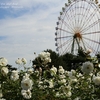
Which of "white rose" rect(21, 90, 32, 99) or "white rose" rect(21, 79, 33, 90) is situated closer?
"white rose" rect(21, 79, 33, 90)

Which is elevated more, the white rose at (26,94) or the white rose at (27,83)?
the white rose at (27,83)

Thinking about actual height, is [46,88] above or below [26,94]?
above

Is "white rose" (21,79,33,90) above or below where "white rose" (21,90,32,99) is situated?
above

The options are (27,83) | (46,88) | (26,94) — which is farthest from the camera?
(46,88)

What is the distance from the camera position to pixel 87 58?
2.80 metres

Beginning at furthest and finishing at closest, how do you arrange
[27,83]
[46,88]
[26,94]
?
[46,88]
[26,94]
[27,83]

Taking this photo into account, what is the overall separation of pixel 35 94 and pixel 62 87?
1.07ft

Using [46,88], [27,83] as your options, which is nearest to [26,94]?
[27,83]

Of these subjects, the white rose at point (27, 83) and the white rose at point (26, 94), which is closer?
the white rose at point (27, 83)

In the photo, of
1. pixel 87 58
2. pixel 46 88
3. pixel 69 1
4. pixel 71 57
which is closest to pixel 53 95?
pixel 46 88

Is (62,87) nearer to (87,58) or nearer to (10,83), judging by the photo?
(10,83)

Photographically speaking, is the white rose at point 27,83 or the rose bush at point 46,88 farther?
the rose bush at point 46,88

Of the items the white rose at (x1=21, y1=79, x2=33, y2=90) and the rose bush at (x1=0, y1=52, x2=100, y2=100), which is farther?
the rose bush at (x1=0, y1=52, x2=100, y2=100)

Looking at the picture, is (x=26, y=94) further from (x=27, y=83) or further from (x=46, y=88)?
(x=46, y=88)
